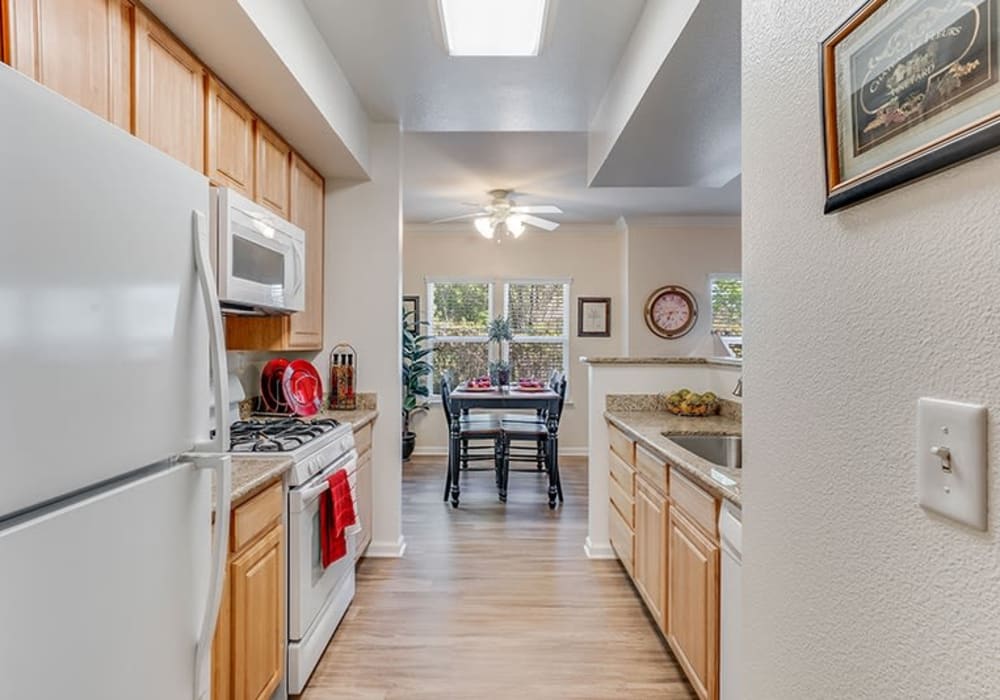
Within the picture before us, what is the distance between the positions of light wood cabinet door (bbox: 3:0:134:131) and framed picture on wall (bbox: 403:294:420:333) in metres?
4.55

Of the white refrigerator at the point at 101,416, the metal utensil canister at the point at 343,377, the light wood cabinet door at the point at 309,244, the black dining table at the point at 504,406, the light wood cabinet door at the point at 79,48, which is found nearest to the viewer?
the white refrigerator at the point at 101,416

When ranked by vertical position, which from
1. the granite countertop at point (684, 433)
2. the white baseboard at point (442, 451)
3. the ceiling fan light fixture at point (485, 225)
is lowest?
the white baseboard at point (442, 451)

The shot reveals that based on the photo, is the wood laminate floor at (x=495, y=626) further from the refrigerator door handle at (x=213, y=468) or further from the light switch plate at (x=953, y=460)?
the light switch plate at (x=953, y=460)

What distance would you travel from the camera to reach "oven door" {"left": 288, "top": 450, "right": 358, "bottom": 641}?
6.34 feet

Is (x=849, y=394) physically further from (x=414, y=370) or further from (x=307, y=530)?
(x=414, y=370)

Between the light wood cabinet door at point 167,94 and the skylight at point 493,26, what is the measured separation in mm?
933

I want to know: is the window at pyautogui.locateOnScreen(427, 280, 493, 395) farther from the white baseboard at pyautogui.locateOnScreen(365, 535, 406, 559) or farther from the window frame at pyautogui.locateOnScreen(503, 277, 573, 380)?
the white baseboard at pyautogui.locateOnScreen(365, 535, 406, 559)

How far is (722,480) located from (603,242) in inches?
192

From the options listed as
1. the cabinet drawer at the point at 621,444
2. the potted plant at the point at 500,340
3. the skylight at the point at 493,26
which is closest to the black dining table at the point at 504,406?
the potted plant at the point at 500,340

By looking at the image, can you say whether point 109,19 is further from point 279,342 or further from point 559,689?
point 559,689

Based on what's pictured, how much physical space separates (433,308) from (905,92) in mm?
5745

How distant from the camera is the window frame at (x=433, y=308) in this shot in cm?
616

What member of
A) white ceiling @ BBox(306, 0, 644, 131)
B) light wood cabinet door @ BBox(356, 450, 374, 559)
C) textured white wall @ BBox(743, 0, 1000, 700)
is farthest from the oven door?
white ceiling @ BBox(306, 0, 644, 131)

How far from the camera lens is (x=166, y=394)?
96 cm
